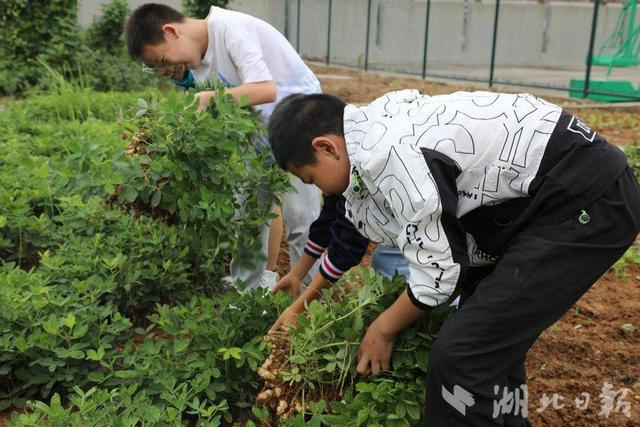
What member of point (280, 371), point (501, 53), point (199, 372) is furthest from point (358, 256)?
point (501, 53)

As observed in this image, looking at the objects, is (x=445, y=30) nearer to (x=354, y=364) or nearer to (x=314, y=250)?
(x=314, y=250)

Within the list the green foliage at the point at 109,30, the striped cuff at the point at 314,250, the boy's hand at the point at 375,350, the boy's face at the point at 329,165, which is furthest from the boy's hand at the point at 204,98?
the green foliage at the point at 109,30

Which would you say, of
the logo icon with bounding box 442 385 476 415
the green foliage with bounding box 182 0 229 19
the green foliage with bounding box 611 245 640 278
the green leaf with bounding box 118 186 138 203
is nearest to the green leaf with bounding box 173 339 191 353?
the green leaf with bounding box 118 186 138 203

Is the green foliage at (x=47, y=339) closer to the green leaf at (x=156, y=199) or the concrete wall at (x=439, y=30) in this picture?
the green leaf at (x=156, y=199)

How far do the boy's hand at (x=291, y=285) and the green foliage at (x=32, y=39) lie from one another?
729 cm

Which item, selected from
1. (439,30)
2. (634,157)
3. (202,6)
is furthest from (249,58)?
(439,30)

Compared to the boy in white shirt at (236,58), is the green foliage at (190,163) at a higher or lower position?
lower

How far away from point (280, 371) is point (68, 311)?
95cm

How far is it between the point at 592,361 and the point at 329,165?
1.57 m

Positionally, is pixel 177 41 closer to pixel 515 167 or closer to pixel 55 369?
pixel 55 369

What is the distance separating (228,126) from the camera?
248cm

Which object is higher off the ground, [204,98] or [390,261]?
[204,98]

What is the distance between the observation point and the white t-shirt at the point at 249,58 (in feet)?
10.0

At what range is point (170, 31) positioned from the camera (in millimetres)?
3053
